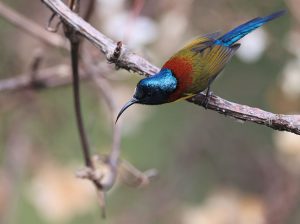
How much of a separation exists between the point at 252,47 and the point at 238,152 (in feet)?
1.87

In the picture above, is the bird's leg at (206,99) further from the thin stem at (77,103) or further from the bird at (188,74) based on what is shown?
the thin stem at (77,103)

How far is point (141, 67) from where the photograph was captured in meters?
1.24

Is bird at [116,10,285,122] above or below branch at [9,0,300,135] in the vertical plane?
below

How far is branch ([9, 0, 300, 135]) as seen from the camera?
1197 millimetres

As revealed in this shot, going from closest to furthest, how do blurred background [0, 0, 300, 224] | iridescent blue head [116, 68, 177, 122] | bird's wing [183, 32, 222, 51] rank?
iridescent blue head [116, 68, 177, 122] < bird's wing [183, 32, 222, 51] < blurred background [0, 0, 300, 224]

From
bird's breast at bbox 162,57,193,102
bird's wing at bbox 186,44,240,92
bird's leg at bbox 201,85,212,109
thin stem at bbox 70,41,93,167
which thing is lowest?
thin stem at bbox 70,41,93,167

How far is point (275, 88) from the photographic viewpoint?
8.57 ft

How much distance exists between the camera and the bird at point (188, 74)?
134 centimetres

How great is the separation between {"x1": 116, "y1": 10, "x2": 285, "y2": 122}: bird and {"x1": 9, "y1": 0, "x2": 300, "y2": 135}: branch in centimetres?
6

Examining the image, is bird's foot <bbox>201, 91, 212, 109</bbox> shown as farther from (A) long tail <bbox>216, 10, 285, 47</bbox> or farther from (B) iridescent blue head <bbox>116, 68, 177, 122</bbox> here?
(A) long tail <bbox>216, 10, 285, 47</bbox>

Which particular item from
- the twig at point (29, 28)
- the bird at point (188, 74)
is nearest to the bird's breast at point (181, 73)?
the bird at point (188, 74)

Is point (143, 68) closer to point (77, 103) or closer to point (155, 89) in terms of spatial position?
point (155, 89)

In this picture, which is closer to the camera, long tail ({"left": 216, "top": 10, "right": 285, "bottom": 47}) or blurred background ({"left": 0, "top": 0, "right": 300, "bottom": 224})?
long tail ({"left": 216, "top": 10, "right": 285, "bottom": 47})

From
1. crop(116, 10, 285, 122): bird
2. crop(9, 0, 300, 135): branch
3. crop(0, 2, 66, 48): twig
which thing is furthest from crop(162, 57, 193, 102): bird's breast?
crop(0, 2, 66, 48): twig
